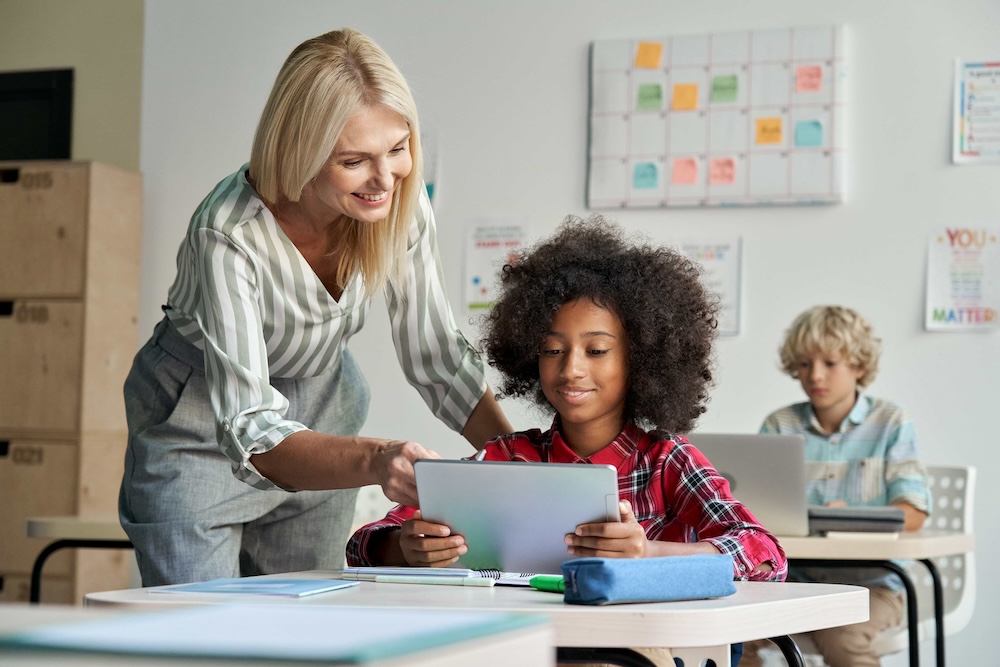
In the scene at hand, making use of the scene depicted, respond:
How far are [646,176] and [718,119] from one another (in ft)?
0.95

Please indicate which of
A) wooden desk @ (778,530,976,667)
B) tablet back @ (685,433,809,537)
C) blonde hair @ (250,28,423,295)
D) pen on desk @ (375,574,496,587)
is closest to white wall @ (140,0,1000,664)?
wooden desk @ (778,530,976,667)

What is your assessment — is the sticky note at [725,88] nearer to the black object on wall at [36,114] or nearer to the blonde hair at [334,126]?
the blonde hair at [334,126]

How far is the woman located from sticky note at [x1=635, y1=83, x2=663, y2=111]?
2.21 metres

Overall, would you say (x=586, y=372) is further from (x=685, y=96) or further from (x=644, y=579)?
(x=685, y=96)

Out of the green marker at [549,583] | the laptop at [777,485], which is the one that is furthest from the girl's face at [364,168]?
the laptop at [777,485]

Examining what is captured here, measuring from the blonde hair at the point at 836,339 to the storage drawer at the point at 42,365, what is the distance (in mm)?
2497

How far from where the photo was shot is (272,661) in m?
0.41

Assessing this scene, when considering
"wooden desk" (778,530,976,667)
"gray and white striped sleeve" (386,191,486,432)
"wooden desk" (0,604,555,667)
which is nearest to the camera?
"wooden desk" (0,604,555,667)

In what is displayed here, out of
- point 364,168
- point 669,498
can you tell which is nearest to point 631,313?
point 669,498

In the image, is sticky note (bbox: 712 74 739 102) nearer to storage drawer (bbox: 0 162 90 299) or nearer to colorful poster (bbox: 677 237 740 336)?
colorful poster (bbox: 677 237 740 336)

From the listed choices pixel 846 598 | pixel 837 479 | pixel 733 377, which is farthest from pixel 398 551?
pixel 733 377

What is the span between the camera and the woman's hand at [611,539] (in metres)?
1.26

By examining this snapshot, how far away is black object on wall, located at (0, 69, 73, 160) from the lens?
15.8ft

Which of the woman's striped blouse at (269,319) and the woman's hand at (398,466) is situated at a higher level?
the woman's striped blouse at (269,319)
